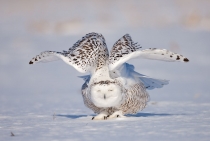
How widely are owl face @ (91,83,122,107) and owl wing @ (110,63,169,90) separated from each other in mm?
416

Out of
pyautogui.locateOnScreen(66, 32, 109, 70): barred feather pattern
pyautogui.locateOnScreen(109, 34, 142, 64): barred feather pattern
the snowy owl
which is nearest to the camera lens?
the snowy owl

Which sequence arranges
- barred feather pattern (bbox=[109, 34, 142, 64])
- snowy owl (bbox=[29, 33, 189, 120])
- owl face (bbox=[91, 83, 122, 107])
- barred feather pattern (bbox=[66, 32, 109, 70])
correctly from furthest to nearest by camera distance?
barred feather pattern (bbox=[66, 32, 109, 70]) → barred feather pattern (bbox=[109, 34, 142, 64]) → snowy owl (bbox=[29, 33, 189, 120]) → owl face (bbox=[91, 83, 122, 107])

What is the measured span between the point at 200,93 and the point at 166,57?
14.1 ft

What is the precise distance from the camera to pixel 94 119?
7309 mm

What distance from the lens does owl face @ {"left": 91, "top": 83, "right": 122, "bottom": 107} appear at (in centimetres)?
674

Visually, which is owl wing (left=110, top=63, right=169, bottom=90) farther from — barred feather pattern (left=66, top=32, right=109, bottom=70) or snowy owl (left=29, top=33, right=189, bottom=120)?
barred feather pattern (left=66, top=32, right=109, bottom=70)

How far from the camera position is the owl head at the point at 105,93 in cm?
675

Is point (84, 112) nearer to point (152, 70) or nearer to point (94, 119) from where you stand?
point (94, 119)

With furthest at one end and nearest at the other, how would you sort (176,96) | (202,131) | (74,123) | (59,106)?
(176,96), (59,106), (74,123), (202,131)

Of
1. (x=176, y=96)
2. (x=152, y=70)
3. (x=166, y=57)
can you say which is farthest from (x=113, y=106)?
(x=152, y=70)

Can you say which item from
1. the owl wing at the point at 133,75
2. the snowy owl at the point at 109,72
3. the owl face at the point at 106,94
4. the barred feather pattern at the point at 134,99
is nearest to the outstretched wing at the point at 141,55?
the snowy owl at the point at 109,72

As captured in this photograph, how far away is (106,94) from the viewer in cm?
679

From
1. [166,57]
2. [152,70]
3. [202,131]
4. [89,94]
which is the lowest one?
[202,131]

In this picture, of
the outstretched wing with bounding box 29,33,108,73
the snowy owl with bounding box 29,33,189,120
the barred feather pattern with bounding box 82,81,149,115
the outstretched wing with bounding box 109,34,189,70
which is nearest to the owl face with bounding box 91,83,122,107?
the snowy owl with bounding box 29,33,189,120
